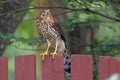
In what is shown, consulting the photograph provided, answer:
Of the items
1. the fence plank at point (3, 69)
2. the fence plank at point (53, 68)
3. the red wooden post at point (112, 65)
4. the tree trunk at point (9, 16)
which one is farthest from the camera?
the tree trunk at point (9, 16)

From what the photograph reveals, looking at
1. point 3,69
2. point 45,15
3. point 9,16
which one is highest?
point 9,16

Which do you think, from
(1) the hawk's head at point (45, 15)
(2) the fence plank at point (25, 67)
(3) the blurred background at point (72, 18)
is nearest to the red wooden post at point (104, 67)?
(2) the fence plank at point (25, 67)

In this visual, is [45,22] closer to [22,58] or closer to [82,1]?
[82,1]

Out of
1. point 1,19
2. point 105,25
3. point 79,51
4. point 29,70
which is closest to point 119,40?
point 105,25

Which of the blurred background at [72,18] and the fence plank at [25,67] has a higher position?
the blurred background at [72,18]

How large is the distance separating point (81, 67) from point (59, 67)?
196 millimetres

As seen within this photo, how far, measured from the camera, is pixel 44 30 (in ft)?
18.0

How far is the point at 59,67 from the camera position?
425 centimetres

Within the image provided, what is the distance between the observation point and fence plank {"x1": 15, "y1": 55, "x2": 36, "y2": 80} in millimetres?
4321

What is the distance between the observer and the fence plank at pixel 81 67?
4.12 metres

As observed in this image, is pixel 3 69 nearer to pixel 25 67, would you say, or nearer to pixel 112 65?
pixel 25 67

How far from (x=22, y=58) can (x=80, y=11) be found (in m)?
1.84

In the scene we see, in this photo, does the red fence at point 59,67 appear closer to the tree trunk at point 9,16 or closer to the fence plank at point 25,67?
the fence plank at point 25,67

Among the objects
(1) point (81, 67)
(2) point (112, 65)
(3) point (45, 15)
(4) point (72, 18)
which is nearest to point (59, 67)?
(1) point (81, 67)
